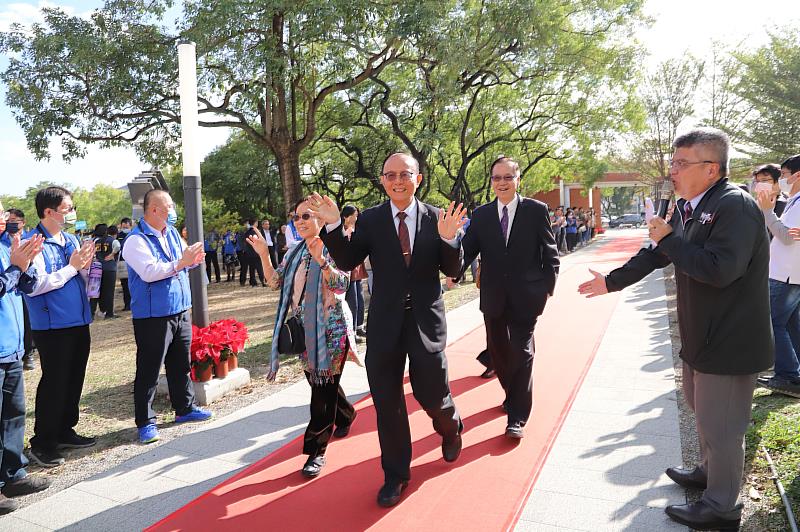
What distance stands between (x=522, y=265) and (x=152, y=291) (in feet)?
9.52

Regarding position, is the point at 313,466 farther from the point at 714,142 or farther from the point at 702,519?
the point at 714,142

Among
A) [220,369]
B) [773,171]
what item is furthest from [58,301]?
[773,171]

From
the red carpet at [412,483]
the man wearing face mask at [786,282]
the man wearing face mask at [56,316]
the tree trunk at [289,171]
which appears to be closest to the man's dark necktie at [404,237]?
the red carpet at [412,483]

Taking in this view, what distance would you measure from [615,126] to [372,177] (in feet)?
32.3

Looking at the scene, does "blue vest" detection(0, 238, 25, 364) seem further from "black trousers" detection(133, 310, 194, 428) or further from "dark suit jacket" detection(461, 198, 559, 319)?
"dark suit jacket" detection(461, 198, 559, 319)

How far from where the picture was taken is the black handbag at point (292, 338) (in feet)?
12.0

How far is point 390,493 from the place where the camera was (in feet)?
10.4

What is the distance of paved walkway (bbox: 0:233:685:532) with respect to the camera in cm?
309

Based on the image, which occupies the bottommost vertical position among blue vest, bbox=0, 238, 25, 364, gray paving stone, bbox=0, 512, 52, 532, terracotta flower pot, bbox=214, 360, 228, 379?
gray paving stone, bbox=0, 512, 52, 532

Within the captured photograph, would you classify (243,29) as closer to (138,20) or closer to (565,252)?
(138,20)

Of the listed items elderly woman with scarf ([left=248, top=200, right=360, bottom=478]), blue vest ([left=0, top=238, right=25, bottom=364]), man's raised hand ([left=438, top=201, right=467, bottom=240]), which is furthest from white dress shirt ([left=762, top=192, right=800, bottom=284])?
blue vest ([left=0, top=238, right=25, bottom=364])

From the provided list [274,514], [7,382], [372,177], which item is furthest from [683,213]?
[372,177]

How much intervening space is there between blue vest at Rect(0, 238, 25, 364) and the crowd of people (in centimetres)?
1

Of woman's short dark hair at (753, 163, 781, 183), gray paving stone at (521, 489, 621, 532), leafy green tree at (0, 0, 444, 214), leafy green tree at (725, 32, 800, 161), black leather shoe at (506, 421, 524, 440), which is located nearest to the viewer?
gray paving stone at (521, 489, 621, 532)
